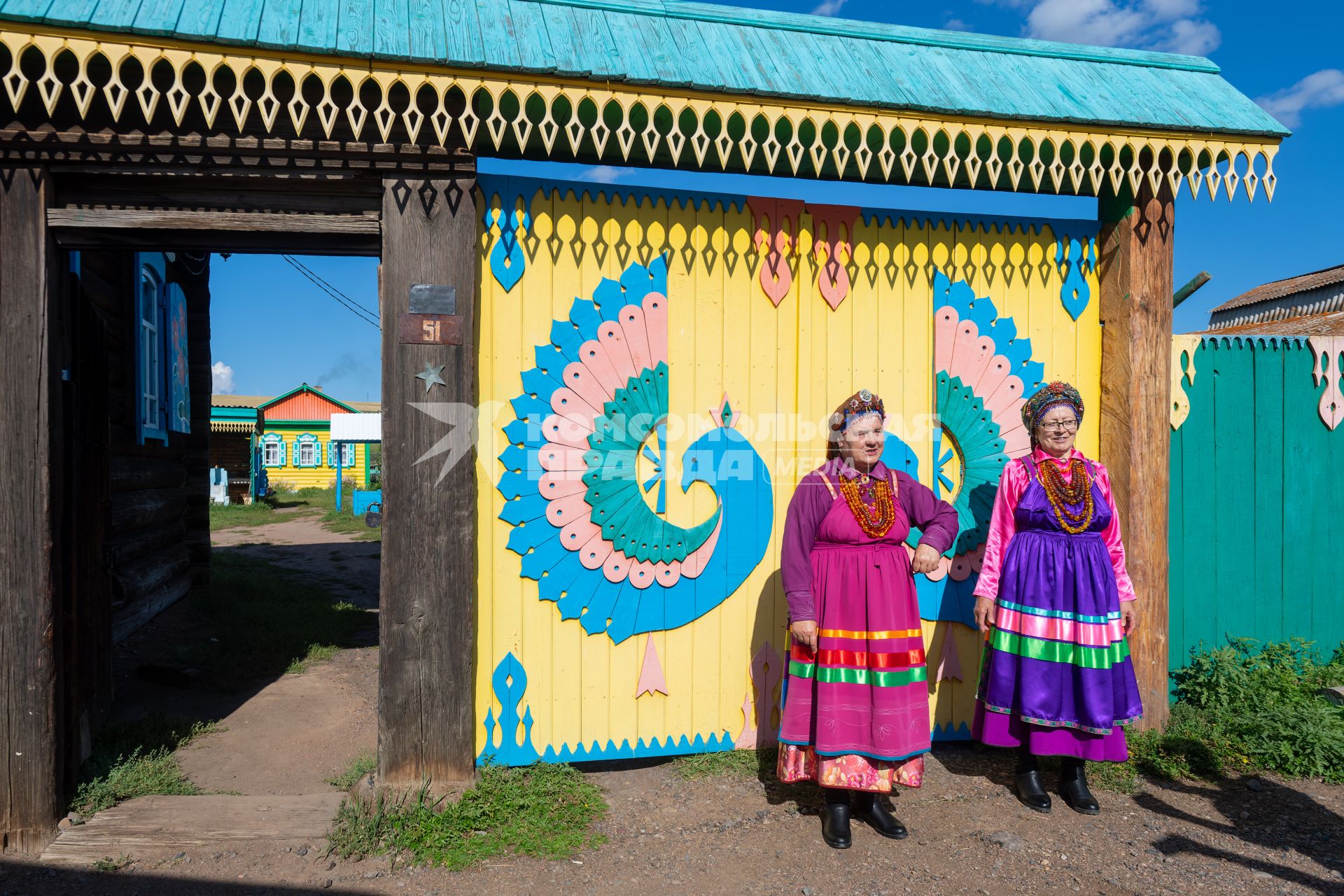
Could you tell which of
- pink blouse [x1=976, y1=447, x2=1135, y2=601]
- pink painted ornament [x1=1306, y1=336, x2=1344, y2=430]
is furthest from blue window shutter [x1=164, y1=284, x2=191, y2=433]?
pink painted ornament [x1=1306, y1=336, x2=1344, y2=430]

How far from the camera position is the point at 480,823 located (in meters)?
3.09

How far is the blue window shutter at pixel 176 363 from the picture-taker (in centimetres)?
674

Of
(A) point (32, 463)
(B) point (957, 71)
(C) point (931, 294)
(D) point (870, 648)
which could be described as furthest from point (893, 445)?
(A) point (32, 463)

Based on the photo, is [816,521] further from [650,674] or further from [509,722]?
[509,722]

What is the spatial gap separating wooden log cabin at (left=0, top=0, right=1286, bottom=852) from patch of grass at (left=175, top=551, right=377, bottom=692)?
120 cm

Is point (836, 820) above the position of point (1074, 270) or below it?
below

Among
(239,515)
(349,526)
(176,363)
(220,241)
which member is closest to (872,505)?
(220,241)

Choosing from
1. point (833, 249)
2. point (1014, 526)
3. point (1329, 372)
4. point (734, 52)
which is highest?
point (734, 52)

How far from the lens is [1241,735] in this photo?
3.81 m

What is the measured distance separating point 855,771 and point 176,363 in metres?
7.12

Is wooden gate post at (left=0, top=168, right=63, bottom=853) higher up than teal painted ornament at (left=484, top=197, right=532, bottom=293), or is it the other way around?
teal painted ornament at (left=484, top=197, right=532, bottom=293)

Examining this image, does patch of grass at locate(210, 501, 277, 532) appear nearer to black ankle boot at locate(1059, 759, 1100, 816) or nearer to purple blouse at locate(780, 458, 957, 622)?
purple blouse at locate(780, 458, 957, 622)

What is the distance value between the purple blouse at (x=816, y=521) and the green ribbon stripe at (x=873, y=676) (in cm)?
24

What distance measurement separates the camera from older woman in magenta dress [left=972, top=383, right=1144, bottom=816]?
3.25 metres
